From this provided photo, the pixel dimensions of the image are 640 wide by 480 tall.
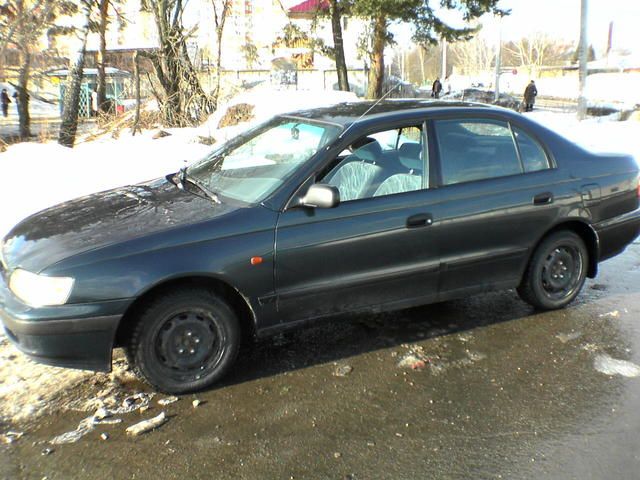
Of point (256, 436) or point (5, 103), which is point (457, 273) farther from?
point (5, 103)

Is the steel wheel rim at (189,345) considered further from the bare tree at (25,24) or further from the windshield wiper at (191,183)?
the bare tree at (25,24)

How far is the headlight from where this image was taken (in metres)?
3.14

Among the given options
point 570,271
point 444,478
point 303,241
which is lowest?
point 444,478

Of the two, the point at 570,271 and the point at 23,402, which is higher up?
the point at 570,271

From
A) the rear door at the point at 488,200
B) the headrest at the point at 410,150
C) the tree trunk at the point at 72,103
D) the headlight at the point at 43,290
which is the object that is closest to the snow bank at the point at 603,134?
the rear door at the point at 488,200

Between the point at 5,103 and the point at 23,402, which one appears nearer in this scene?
Answer: the point at 23,402

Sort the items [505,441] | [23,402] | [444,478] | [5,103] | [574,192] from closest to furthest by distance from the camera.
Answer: [444,478], [505,441], [23,402], [574,192], [5,103]

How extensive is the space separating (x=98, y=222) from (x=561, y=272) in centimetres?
347

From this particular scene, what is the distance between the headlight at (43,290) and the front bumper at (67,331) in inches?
1.4

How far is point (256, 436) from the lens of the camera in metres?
3.15

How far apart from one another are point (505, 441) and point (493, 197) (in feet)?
5.88

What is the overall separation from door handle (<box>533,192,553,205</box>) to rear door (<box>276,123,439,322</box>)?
0.88 metres

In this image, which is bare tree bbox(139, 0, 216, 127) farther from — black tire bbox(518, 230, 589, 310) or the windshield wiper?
black tire bbox(518, 230, 589, 310)

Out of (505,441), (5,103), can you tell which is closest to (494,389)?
(505,441)
